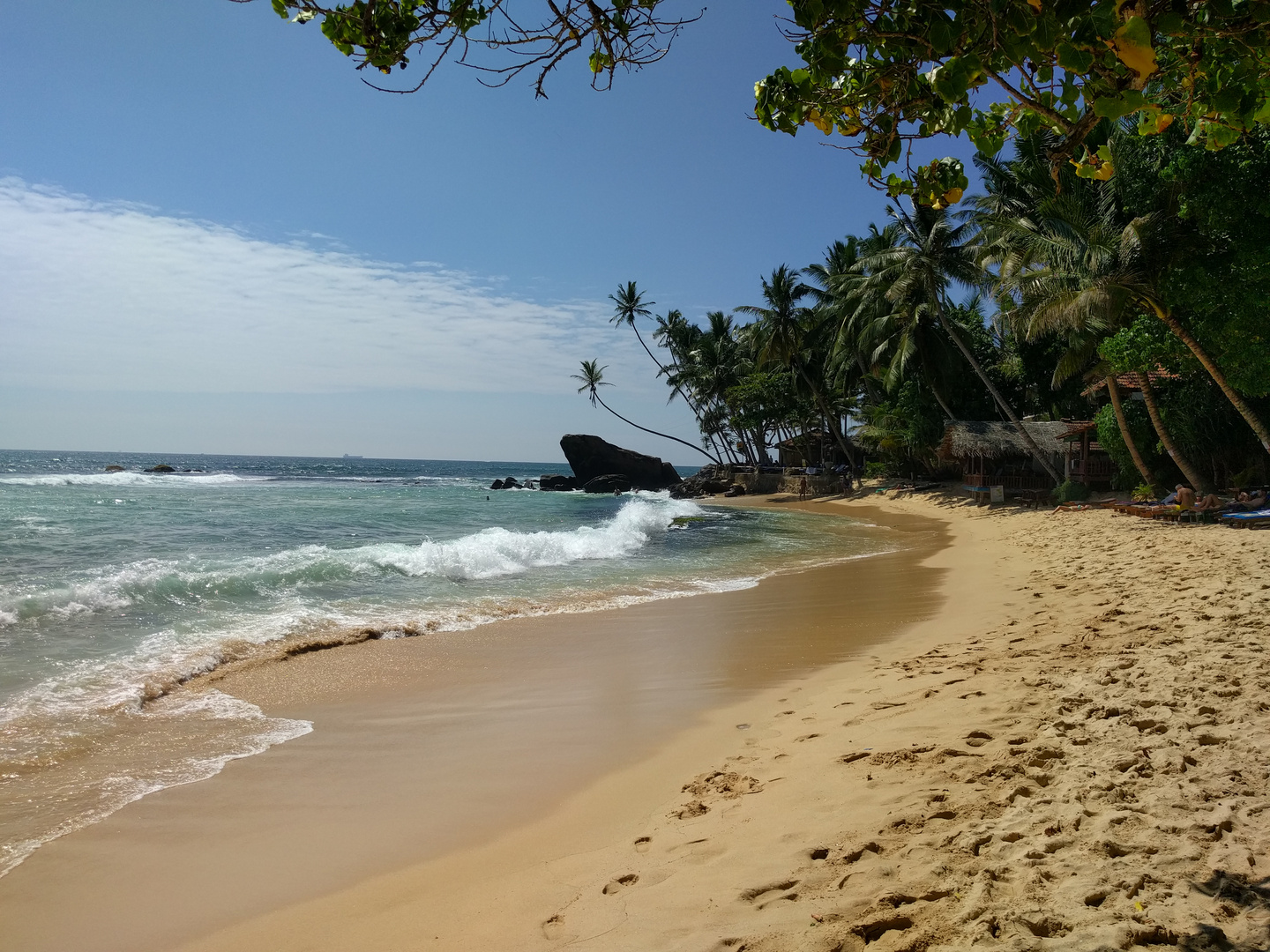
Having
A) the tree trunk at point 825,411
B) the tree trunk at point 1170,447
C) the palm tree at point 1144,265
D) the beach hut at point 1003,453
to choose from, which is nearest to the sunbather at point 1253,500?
the tree trunk at point 1170,447

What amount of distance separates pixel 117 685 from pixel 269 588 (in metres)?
4.34

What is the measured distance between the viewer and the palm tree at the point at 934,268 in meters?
26.4

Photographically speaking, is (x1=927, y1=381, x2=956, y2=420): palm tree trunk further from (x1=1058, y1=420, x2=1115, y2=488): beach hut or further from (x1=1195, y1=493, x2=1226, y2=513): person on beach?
(x1=1195, y1=493, x2=1226, y2=513): person on beach

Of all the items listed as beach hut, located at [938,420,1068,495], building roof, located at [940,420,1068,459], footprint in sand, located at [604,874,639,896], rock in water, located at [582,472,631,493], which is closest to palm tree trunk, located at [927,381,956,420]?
beach hut, located at [938,420,1068,495]

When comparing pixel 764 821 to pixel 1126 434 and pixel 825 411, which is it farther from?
pixel 825 411

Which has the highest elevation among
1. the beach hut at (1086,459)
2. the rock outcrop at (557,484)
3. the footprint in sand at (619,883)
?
the beach hut at (1086,459)

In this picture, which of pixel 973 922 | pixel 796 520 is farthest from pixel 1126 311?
pixel 973 922

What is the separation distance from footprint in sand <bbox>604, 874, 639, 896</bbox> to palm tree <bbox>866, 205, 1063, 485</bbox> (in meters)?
26.1

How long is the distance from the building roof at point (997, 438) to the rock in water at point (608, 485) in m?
25.9

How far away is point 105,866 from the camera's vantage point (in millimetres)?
3457

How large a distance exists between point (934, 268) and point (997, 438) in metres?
6.76

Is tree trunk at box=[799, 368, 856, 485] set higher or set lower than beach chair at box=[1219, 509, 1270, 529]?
higher

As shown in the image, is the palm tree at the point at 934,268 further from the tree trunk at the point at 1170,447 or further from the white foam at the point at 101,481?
the white foam at the point at 101,481

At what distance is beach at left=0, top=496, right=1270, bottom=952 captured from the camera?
93.7 inches
